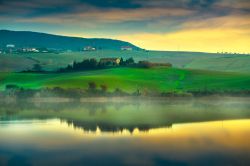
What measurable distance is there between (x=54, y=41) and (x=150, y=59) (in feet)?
189

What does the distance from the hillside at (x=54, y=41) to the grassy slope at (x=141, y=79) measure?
70887mm

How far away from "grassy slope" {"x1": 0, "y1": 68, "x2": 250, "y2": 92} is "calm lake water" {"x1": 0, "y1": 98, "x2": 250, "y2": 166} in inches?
888

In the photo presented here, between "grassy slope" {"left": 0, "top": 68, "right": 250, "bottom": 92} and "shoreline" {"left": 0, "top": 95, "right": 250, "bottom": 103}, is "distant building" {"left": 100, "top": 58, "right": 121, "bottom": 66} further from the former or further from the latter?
"shoreline" {"left": 0, "top": 95, "right": 250, "bottom": 103}

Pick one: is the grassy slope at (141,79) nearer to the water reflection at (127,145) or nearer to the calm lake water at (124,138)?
the calm lake water at (124,138)

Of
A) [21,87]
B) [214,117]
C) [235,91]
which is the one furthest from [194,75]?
[214,117]

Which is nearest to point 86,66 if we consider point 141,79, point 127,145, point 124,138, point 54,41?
point 141,79

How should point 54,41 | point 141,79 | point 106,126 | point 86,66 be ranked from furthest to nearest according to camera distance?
point 54,41
point 86,66
point 141,79
point 106,126

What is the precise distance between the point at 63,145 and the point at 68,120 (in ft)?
43.4

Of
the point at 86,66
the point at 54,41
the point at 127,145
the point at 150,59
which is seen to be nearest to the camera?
the point at 127,145

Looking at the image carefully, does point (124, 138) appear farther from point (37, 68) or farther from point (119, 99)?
point (37, 68)

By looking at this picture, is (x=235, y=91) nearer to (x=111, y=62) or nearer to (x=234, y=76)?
(x=234, y=76)

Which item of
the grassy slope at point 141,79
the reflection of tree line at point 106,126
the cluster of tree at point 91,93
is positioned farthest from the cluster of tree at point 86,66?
the reflection of tree line at point 106,126

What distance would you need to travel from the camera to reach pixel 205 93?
6644cm

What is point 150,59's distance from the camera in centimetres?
10988
